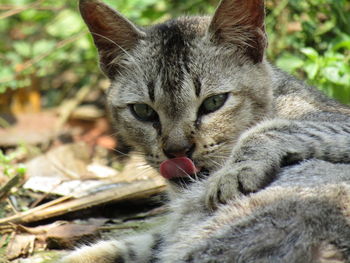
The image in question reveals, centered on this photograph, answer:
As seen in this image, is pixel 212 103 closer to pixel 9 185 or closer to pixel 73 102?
pixel 9 185

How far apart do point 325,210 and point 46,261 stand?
2001 mm

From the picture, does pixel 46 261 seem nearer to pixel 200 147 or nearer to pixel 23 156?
pixel 200 147

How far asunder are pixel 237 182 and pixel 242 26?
137 cm

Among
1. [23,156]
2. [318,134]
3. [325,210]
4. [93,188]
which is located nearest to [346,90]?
[318,134]

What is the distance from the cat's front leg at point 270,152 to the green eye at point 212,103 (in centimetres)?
36

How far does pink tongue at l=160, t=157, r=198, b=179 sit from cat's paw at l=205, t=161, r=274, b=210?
0.45m

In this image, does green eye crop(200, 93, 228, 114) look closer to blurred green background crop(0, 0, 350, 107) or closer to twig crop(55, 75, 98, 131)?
blurred green background crop(0, 0, 350, 107)

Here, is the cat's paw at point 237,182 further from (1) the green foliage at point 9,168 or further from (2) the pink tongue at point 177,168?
(1) the green foliage at point 9,168

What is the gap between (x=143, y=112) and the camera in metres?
4.24

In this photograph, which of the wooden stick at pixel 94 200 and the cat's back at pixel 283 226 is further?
the wooden stick at pixel 94 200

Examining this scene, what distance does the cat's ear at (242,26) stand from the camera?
4070 millimetres

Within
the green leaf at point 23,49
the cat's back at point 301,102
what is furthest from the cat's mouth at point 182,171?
the green leaf at point 23,49

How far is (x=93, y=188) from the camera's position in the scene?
16.1ft

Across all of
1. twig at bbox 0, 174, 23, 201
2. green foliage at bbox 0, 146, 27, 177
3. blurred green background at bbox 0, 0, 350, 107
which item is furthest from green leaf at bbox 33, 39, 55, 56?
twig at bbox 0, 174, 23, 201
